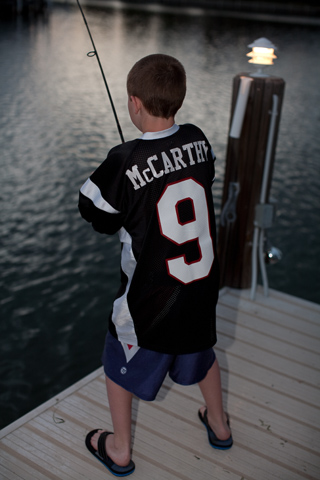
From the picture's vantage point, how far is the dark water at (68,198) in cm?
492

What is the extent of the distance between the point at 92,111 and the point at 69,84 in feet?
12.6


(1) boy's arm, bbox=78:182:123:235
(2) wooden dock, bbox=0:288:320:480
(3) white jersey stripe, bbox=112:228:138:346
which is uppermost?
(1) boy's arm, bbox=78:182:123:235

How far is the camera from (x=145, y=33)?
34469 millimetres

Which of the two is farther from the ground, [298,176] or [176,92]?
[176,92]

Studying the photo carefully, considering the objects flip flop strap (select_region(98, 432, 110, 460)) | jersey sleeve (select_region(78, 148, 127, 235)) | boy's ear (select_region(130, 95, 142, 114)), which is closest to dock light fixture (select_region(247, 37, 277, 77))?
boy's ear (select_region(130, 95, 142, 114))

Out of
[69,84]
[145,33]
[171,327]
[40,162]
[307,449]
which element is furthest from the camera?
[145,33]

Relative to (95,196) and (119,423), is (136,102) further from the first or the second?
(119,423)

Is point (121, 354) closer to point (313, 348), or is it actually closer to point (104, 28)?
point (313, 348)

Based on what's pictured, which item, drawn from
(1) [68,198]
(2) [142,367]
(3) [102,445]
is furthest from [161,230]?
(1) [68,198]

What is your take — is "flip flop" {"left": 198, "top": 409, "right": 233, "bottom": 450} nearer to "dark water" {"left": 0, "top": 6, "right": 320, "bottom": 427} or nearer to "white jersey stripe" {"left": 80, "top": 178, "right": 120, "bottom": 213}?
"white jersey stripe" {"left": 80, "top": 178, "right": 120, "bottom": 213}

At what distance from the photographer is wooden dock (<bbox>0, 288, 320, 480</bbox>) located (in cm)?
252

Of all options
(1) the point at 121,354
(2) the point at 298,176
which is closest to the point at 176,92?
(1) the point at 121,354

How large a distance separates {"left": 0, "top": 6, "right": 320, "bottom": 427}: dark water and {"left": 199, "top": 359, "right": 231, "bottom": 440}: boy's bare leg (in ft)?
→ 6.69

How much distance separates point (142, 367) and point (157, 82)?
1147 millimetres
